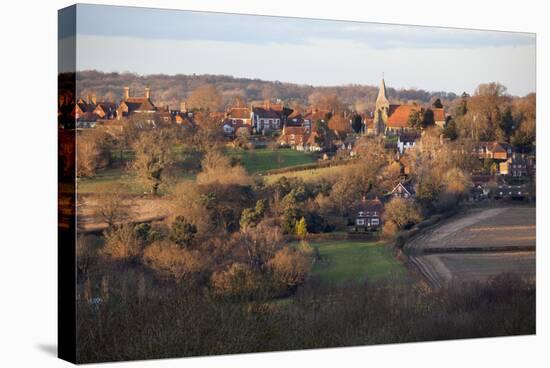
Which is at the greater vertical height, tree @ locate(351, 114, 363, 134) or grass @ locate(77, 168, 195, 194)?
tree @ locate(351, 114, 363, 134)

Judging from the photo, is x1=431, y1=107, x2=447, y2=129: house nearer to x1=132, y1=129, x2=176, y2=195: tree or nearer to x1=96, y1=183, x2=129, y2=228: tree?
x1=132, y1=129, x2=176, y2=195: tree

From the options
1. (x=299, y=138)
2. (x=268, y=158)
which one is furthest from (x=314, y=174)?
(x=268, y=158)

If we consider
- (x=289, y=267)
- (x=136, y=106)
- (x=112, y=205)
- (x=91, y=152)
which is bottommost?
(x=289, y=267)

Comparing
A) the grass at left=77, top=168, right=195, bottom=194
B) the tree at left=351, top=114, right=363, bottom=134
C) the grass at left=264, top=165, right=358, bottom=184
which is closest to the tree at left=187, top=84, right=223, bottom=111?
the grass at left=77, top=168, right=195, bottom=194

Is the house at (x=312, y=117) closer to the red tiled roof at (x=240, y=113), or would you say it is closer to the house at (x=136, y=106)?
the red tiled roof at (x=240, y=113)

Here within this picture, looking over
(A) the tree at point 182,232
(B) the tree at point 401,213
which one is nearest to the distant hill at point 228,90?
(B) the tree at point 401,213

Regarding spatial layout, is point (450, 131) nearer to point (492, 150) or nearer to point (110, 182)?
point (492, 150)

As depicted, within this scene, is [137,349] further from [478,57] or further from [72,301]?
[478,57]
